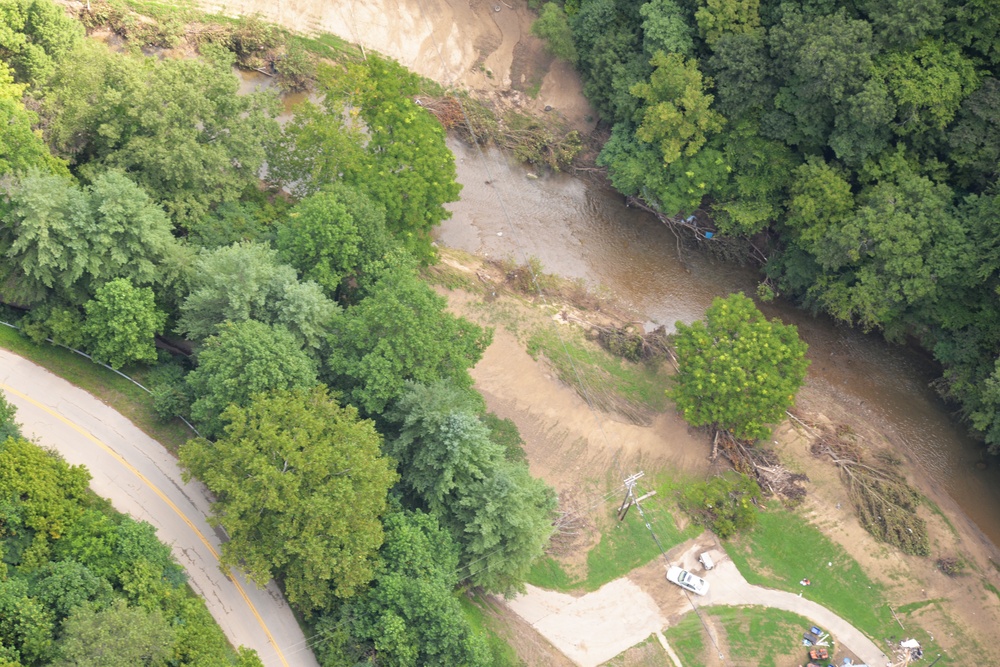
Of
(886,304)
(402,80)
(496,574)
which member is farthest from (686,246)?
(496,574)

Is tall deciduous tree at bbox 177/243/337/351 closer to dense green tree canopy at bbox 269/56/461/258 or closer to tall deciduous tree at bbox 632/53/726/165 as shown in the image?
dense green tree canopy at bbox 269/56/461/258

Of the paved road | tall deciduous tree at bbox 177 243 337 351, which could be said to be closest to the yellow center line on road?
the paved road

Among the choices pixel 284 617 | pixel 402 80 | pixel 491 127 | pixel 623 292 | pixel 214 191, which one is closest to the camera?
pixel 284 617

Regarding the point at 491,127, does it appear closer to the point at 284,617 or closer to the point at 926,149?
the point at 926,149

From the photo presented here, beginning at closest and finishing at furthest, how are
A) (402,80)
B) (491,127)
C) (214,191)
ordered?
(214,191), (402,80), (491,127)

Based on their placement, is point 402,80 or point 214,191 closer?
point 214,191

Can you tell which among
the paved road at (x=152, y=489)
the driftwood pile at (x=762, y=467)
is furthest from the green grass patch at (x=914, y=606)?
the paved road at (x=152, y=489)
